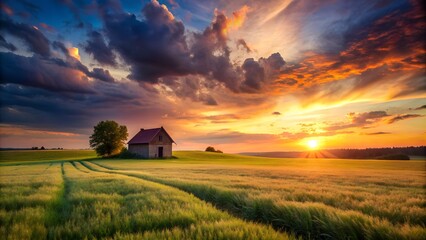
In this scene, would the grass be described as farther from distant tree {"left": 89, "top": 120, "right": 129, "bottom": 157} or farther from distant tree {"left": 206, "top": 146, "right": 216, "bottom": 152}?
distant tree {"left": 206, "top": 146, "right": 216, "bottom": 152}

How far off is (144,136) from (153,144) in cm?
704

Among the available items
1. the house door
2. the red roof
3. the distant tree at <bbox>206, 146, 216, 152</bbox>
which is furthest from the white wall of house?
the distant tree at <bbox>206, 146, 216, 152</bbox>

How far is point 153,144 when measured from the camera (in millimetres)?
72000

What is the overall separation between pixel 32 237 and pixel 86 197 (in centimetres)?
423

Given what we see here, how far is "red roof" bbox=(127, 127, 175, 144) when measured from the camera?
240ft

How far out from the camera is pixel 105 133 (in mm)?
78062

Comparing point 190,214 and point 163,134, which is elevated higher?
point 163,134

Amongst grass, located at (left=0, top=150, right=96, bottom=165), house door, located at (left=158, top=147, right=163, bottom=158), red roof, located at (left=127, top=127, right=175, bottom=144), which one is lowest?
grass, located at (left=0, top=150, right=96, bottom=165)

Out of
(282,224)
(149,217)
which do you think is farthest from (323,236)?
(149,217)

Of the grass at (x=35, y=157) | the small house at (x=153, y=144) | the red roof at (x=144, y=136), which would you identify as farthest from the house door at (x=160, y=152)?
the grass at (x=35, y=157)

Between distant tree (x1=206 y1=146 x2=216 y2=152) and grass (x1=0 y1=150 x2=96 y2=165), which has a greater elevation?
distant tree (x1=206 y1=146 x2=216 y2=152)

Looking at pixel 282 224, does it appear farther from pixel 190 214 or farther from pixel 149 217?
pixel 149 217

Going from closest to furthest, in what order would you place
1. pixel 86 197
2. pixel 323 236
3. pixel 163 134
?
pixel 323 236 → pixel 86 197 → pixel 163 134

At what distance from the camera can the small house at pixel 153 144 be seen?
71.7 m
